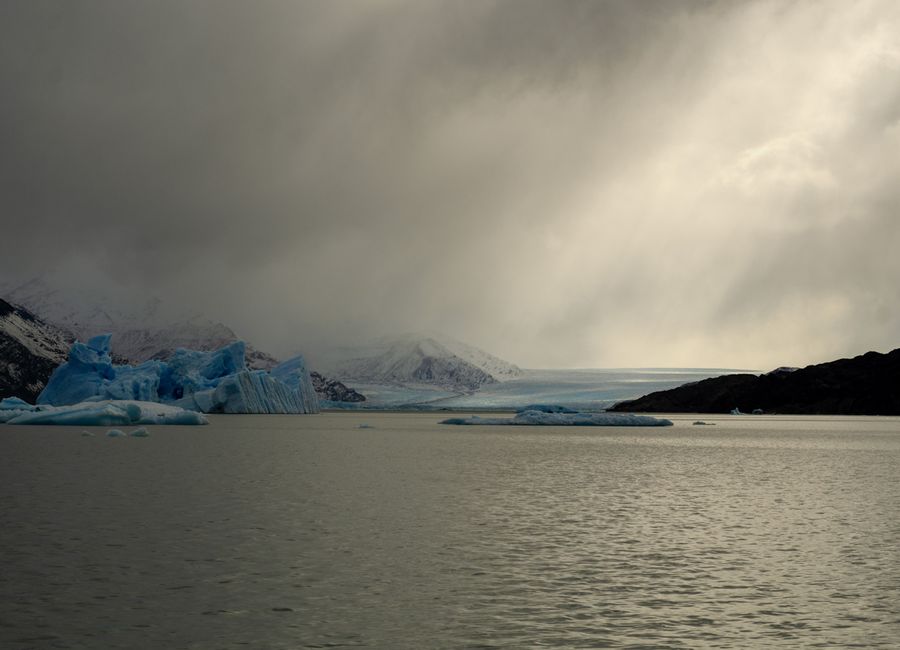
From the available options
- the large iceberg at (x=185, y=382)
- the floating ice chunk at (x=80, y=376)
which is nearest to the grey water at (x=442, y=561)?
the floating ice chunk at (x=80, y=376)

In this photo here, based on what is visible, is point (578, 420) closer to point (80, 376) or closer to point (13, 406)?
point (80, 376)

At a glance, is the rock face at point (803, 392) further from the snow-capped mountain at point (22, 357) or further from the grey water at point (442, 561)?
the grey water at point (442, 561)

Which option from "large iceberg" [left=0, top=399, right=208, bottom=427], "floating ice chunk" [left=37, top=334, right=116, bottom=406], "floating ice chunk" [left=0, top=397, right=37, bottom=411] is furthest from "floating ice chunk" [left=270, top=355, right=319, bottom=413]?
"large iceberg" [left=0, top=399, right=208, bottom=427]

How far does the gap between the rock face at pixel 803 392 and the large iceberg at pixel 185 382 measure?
90054mm

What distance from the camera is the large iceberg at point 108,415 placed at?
63.9 m

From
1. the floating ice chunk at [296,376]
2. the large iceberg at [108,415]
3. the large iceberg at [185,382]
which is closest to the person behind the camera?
the large iceberg at [108,415]

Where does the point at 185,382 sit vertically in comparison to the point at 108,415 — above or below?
above

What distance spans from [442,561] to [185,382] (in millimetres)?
88706

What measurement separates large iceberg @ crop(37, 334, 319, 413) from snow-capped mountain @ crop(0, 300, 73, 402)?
73.4m

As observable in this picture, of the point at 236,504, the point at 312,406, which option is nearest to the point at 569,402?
the point at 312,406

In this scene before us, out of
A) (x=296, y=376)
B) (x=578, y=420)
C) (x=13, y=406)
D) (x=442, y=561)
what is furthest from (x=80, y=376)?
(x=442, y=561)

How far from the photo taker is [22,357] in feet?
538

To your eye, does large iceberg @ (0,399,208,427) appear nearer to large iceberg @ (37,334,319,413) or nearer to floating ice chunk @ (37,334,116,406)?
floating ice chunk @ (37,334,116,406)

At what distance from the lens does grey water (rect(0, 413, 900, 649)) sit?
361 inches
